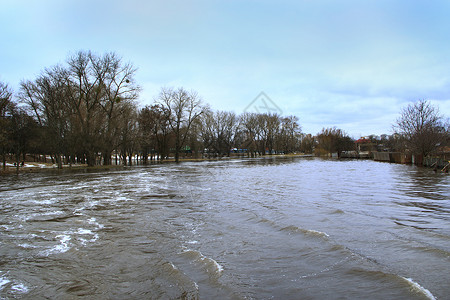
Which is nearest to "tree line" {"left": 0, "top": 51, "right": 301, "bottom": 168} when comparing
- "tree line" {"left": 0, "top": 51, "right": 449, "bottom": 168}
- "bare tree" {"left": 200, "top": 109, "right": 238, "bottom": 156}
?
"tree line" {"left": 0, "top": 51, "right": 449, "bottom": 168}

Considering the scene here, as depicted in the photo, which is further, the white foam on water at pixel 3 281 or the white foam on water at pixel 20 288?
the white foam on water at pixel 3 281

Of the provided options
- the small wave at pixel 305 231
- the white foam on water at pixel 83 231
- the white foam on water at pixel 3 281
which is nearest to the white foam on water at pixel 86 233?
the white foam on water at pixel 83 231

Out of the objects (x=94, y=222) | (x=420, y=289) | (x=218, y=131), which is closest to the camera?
(x=420, y=289)

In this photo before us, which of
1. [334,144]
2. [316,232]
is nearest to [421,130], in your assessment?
[316,232]

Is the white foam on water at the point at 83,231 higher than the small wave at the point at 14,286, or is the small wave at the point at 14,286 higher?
the small wave at the point at 14,286

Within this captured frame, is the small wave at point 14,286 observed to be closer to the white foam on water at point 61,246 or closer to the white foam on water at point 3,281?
the white foam on water at point 3,281

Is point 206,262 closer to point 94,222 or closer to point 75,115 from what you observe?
point 94,222

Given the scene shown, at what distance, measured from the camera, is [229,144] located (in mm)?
101938

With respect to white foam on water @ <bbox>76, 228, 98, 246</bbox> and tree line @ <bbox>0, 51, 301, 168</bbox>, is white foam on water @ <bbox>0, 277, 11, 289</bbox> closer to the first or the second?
white foam on water @ <bbox>76, 228, 98, 246</bbox>

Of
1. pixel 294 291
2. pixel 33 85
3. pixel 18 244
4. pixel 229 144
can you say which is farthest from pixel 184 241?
pixel 229 144

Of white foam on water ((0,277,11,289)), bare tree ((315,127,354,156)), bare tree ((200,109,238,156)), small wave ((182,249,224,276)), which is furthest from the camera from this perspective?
bare tree ((315,127,354,156))

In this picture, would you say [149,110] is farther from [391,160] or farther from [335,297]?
[335,297]

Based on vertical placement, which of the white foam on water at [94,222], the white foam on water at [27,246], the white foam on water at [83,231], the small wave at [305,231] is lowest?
the white foam on water at [83,231]

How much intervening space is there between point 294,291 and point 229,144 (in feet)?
320
